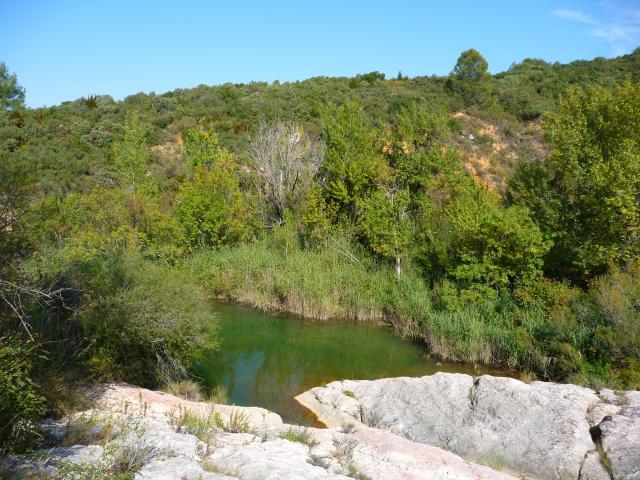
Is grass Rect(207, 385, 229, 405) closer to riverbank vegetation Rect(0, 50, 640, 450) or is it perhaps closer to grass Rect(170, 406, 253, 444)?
riverbank vegetation Rect(0, 50, 640, 450)

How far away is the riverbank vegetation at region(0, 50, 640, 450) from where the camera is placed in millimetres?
10219

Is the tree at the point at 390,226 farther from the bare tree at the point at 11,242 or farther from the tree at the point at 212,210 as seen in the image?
the bare tree at the point at 11,242

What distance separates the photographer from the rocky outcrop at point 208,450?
6344 mm

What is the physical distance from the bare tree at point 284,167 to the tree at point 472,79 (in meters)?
29.2

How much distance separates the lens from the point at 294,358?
54.2 ft

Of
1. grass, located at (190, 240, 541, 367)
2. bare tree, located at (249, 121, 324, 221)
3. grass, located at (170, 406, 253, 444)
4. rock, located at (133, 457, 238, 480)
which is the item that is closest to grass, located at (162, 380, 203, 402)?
grass, located at (170, 406, 253, 444)

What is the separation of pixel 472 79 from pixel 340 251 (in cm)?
3795

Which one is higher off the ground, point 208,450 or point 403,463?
point 208,450

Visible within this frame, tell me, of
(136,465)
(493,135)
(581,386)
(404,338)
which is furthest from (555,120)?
(493,135)

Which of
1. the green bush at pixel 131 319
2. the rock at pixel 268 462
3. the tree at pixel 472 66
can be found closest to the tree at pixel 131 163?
the green bush at pixel 131 319

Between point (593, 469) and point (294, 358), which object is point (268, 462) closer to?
point (593, 469)

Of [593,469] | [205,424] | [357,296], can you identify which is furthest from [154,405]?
[357,296]

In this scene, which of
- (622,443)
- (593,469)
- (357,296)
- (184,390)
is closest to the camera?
(593,469)

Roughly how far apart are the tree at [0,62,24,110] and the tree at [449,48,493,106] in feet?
147
